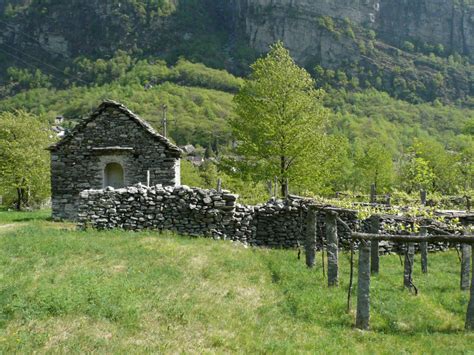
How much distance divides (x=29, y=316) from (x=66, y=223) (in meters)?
13.2

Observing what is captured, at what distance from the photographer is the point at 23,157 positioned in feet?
98.1

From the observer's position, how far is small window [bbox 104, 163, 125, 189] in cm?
2253

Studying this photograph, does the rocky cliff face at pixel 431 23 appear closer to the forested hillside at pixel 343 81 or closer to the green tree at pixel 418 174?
the forested hillside at pixel 343 81

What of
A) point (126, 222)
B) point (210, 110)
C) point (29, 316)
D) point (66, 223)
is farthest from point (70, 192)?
point (210, 110)

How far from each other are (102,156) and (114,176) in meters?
1.75

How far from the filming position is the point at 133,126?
21516 mm

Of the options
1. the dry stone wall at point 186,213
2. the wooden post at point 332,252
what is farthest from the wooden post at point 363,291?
the dry stone wall at point 186,213

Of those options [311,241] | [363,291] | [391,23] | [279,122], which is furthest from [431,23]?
[363,291]

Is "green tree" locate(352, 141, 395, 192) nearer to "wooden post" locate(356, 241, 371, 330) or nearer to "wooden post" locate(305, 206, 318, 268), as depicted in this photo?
"wooden post" locate(305, 206, 318, 268)

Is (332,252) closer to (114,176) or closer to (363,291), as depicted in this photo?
(363,291)

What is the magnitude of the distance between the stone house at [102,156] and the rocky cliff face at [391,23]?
175m

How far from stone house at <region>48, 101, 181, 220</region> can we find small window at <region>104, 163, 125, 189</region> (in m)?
0.87

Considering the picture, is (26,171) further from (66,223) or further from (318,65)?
(318,65)

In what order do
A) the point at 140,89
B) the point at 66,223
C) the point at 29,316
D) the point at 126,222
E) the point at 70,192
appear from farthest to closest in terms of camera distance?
the point at 140,89 → the point at 70,192 → the point at 66,223 → the point at 126,222 → the point at 29,316
